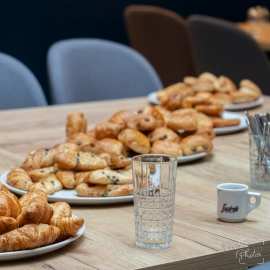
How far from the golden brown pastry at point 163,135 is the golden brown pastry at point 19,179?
0.32 meters

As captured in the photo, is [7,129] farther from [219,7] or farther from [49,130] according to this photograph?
[219,7]

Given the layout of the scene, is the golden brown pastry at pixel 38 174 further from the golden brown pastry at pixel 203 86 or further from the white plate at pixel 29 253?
the golden brown pastry at pixel 203 86

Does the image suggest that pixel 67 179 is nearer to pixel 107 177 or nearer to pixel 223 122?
pixel 107 177

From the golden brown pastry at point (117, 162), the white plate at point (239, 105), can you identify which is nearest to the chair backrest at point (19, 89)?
the white plate at point (239, 105)

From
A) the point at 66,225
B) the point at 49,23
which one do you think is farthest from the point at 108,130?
the point at 49,23

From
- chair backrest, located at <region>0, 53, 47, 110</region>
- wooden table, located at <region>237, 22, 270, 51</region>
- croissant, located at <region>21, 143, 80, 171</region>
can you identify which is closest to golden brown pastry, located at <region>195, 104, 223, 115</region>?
croissant, located at <region>21, 143, 80, 171</region>

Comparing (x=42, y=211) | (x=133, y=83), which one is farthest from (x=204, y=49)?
(x=42, y=211)

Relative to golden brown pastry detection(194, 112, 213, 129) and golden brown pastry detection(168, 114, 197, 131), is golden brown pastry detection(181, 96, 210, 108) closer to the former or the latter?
golden brown pastry detection(194, 112, 213, 129)

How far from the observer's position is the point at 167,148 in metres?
1.41

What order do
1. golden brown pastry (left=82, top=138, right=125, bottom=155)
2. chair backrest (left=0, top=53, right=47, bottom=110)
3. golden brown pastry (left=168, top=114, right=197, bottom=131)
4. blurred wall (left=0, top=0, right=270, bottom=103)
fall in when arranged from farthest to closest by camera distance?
blurred wall (left=0, top=0, right=270, bottom=103) < chair backrest (left=0, top=53, right=47, bottom=110) < golden brown pastry (left=168, top=114, right=197, bottom=131) < golden brown pastry (left=82, top=138, right=125, bottom=155)

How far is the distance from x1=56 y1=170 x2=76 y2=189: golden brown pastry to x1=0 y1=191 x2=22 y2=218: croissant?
27 centimetres

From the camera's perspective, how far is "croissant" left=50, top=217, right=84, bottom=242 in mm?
917

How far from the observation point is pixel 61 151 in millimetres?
1286

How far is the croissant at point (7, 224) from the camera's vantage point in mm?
875
